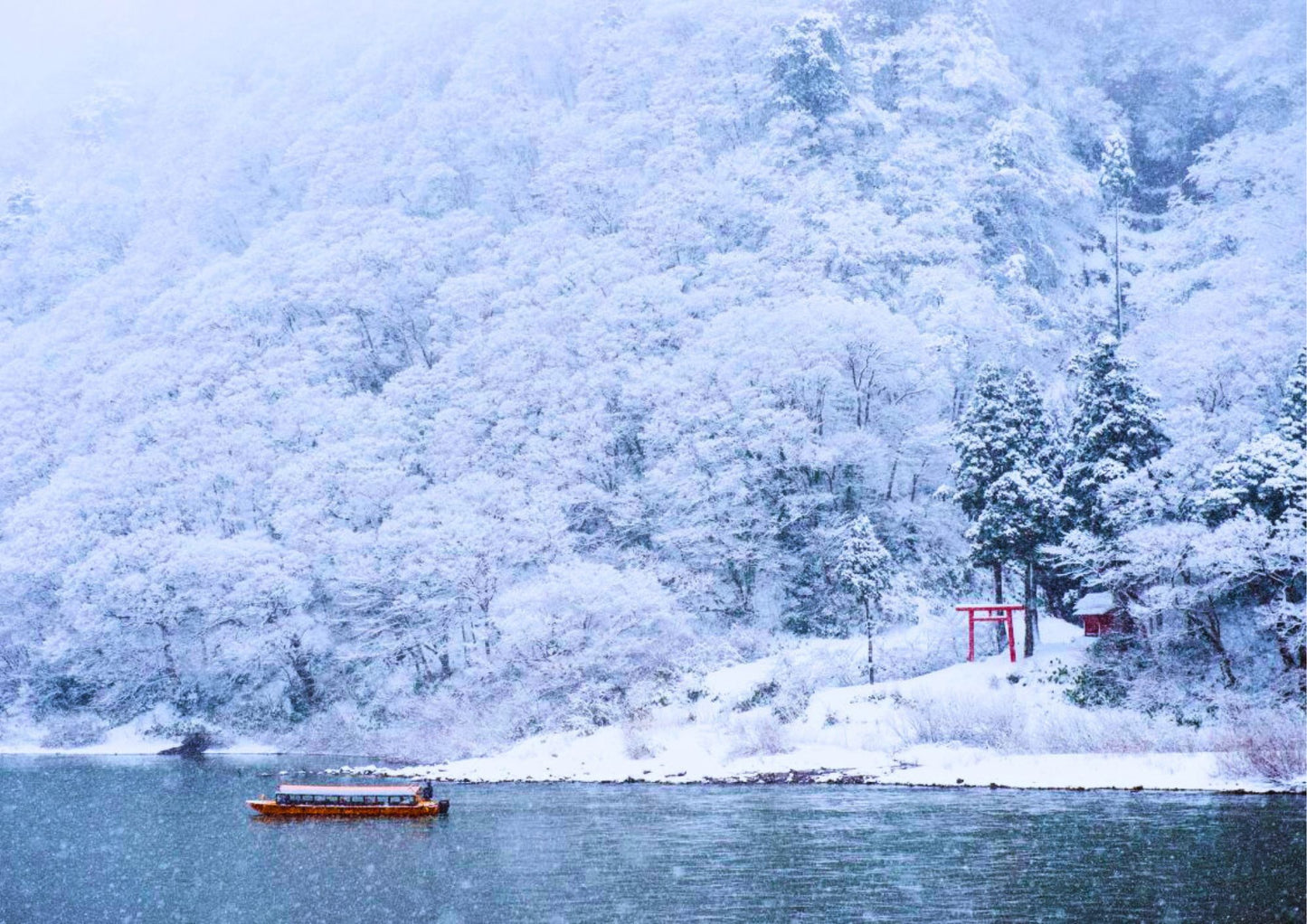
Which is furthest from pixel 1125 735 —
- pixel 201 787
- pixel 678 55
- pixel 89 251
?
pixel 89 251

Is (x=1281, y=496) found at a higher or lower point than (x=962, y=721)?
higher

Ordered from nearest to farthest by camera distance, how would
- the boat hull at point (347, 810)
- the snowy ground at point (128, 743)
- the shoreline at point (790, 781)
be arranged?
1. the shoreline at point (790, 781)
2. the boat hull at point (347, 810)
3. the snowy ground at point (128, 743)

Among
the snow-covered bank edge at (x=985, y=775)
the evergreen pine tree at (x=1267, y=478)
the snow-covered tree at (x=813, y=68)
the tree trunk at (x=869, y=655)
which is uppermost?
the snow-covered tree at (x=813, y=68)

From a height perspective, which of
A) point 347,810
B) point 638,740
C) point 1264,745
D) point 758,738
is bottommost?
point 347,810

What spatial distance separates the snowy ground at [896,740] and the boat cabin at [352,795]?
584 centimetres

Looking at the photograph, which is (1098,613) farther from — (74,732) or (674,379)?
(74,732)

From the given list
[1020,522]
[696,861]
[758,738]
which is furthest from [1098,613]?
[696,861]

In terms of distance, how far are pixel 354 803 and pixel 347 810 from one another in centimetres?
32

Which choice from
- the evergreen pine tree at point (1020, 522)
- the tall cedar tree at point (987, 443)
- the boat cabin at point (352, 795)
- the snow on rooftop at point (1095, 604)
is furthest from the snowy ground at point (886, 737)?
the boat cabin at point (352, 795)

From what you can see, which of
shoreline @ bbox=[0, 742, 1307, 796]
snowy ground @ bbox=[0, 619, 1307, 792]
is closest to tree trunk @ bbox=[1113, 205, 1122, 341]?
snowy ground @ bbox=[0, 619, 1307, 792]

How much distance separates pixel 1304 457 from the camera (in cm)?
3098

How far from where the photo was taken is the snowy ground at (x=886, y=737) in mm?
30609

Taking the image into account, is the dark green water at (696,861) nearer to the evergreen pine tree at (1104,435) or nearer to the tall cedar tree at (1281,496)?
the tall cedar tree at (1281,496)

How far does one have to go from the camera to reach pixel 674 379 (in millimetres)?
54469
